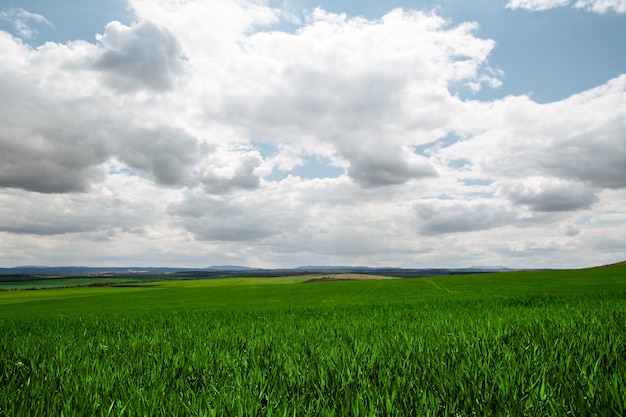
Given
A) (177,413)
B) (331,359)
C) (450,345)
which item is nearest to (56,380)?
(177,413)

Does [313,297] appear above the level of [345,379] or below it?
below

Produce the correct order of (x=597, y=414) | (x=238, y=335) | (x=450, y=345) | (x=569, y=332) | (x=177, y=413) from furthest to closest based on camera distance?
(x=238, y=335)
(x=569, y=332)
(x=450, y=345)
(x=177, y=413)
(x=597, y=414)

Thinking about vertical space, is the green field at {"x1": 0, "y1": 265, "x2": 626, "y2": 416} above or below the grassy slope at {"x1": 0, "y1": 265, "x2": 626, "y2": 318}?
above

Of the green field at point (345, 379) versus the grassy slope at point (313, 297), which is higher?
the green field at point (345, 379)

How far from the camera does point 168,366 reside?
5.68 m

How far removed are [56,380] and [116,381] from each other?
37.4 inches

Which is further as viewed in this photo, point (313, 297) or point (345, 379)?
point (313, 297)

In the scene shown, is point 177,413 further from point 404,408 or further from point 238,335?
point 238,335

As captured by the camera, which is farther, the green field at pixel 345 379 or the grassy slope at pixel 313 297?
the grassy slope at pixel 313 297

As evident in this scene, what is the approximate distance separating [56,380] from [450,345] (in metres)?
6.01

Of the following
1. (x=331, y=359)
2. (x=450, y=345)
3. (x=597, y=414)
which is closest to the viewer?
(x=597, y=414)

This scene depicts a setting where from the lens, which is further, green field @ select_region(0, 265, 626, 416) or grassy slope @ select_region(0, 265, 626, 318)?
grassy slope @ select_region(0, 265, 626, 318)

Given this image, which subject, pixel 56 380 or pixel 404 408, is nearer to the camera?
pixel 404 408

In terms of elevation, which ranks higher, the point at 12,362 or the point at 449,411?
the point at 449,411
